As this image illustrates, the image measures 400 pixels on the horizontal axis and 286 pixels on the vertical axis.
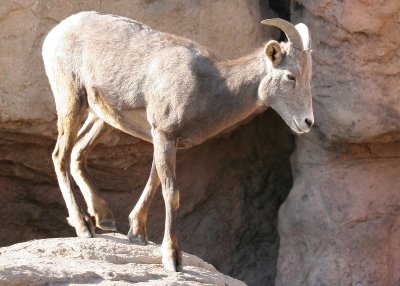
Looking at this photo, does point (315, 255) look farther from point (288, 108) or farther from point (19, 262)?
point (19, 262)

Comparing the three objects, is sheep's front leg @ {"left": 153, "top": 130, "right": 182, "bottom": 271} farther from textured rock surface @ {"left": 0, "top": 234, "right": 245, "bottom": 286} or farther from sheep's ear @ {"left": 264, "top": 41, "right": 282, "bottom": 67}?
sheep's ear @ {"left": 264, "top": 41, "right": 282, "bottom": 67}

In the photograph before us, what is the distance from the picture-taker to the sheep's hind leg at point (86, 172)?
776cm

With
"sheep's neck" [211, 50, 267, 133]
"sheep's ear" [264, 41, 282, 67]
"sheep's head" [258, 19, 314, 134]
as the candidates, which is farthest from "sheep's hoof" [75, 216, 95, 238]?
"sheep's ear" [264, 41, 282, 67]

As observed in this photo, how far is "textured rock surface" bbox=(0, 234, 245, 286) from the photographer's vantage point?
6074 millimetres

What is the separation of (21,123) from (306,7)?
2.67 m

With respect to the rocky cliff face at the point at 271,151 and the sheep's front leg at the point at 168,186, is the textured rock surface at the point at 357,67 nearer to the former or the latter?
the rocky cliff face at the point at 271,151

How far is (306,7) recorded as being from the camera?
9.09m

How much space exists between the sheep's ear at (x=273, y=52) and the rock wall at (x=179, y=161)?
2069 mm

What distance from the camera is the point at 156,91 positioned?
287 inches

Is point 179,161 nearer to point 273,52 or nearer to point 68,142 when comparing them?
point 68,142

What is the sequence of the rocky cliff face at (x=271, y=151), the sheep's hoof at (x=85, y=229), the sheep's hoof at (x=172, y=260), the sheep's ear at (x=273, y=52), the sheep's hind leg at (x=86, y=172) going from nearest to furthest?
the sheep's hoof at (x=172, y=260), the sheep's ear at (x=273, y=52), the sheep's hoof at (x=85, y=229), the sheep's hind leg at (x=86, y=172), the rocky cliff face at (x=271, y=151)

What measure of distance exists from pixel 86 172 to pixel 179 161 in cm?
236

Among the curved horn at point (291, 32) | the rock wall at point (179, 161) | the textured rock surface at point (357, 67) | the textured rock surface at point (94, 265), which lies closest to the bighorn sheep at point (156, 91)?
the curved horn at point (291, 32)

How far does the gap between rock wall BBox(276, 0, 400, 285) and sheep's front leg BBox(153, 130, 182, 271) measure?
237cm
